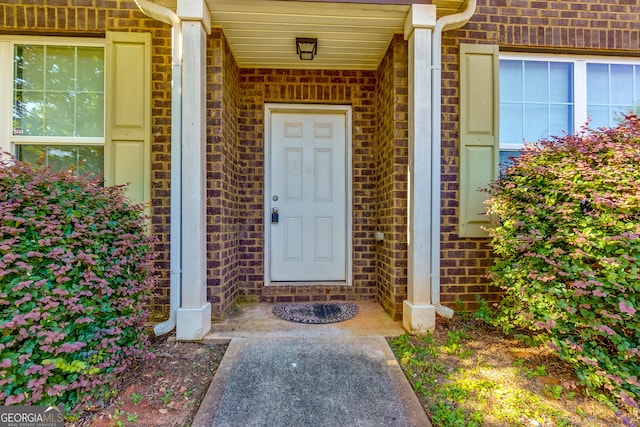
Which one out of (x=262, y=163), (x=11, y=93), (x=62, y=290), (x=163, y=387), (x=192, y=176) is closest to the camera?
(x=62, y=290)

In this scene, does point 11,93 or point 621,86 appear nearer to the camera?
point 11,93

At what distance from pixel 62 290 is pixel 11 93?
8.39 ft

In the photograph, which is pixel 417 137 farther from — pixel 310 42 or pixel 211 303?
pixel 211 303

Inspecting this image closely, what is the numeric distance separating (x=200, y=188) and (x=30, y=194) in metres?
1.08

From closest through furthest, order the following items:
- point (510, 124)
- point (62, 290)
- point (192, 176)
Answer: point (62, 290) → point (192, 176) → point (510, 124)

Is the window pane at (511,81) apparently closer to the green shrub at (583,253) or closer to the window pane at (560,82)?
the window pane at (560,82)

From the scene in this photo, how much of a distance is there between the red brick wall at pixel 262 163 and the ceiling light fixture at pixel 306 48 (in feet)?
1.13

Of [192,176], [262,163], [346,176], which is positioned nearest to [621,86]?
[346,176]

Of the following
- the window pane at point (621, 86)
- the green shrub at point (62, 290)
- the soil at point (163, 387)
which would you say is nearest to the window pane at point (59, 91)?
the green shrub at point (62, 290)

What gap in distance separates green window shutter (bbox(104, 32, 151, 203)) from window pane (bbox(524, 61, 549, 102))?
3689 millimetres

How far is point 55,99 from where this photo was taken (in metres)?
3.01

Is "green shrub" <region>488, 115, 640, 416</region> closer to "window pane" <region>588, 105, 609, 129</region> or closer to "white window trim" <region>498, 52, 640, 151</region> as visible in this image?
"white window trim" <region>498, 52, 640, 151</region>

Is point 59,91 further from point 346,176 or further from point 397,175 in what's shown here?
point 397,175

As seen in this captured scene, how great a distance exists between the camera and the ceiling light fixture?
3016 millimetres
